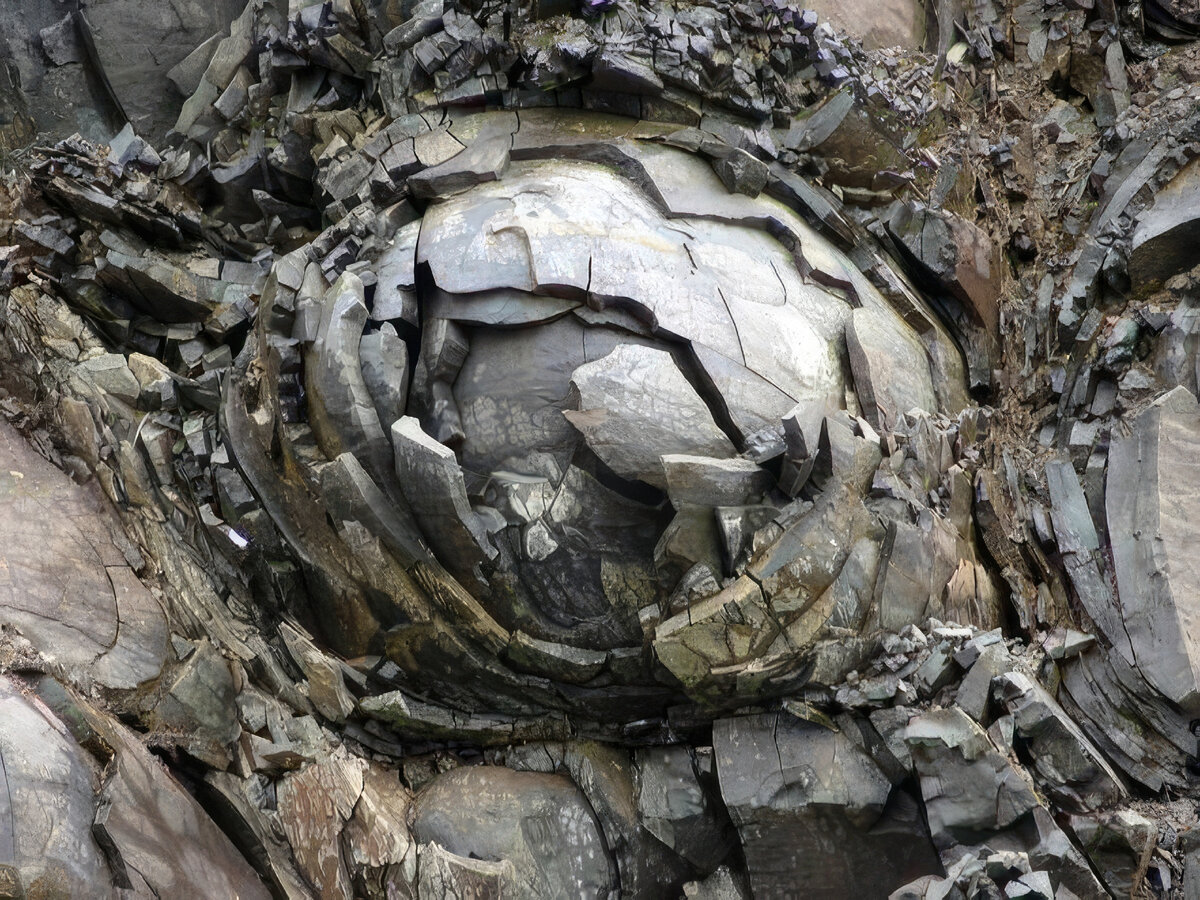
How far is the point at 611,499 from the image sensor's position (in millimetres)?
5312

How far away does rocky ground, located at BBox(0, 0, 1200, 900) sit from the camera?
197 inches

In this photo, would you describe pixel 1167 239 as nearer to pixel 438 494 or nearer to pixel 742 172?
pixel 742 172

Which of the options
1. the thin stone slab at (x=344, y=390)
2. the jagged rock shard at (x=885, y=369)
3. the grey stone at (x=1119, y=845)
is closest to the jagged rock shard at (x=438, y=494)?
the thin stone slab at (x=344, y=390)

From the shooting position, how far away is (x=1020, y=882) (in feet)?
14.6

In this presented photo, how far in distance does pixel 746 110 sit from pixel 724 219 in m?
0.89

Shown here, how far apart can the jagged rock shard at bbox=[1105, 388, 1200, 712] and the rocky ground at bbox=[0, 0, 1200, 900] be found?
18 mm

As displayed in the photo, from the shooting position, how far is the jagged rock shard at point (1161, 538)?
508 centimetres

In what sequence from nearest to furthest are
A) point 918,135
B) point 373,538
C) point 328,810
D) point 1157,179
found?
point 328,810, point 373,538, point 1157,179, point 918,135

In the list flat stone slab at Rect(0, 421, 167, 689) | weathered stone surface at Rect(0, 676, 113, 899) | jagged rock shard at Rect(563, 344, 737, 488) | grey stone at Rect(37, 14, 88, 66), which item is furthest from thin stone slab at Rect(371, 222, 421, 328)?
grey stone at Rect(37, 14, 88, 66)

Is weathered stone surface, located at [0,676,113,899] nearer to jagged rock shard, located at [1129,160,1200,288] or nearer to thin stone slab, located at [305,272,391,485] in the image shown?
thin stone slab, located at [305,272,391,485]

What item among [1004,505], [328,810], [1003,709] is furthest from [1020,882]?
[328,810]

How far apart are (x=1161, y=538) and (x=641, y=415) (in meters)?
2.32

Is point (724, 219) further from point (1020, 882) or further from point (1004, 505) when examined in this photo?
point (1020, 882)

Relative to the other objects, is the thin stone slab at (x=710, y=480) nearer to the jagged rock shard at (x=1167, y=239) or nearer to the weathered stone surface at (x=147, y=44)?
the jagged rock shard at (x=1167, y=239)
